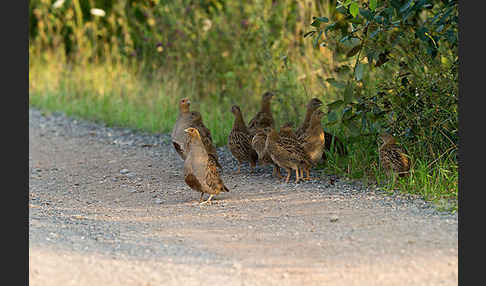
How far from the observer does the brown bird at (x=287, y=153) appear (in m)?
7.18

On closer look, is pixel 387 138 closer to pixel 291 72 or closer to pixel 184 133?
pixel 184 133

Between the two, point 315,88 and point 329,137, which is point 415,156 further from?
point 315,88

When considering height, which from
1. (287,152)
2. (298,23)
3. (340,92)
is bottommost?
(287,152)

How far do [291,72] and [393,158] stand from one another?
149 inches

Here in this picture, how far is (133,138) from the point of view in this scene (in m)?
10.2

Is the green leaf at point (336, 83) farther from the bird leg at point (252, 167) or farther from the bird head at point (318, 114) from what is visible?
the bird leg at point (252, 167)

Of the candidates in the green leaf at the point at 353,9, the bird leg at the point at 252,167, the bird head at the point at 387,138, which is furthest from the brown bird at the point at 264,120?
the green leaf at the point at 353,9

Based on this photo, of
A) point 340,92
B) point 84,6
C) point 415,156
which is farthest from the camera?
point 84,6

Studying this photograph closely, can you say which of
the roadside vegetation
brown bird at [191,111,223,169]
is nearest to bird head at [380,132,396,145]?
the roadside vegetation

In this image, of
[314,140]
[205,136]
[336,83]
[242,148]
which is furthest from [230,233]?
[205,136]

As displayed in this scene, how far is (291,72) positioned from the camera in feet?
33.5

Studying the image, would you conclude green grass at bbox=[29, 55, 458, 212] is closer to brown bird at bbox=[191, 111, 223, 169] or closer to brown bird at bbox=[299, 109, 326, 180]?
brown bird at bbox=[299, 109, 326, 180]

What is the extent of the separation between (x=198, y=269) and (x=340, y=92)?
4.70 metres

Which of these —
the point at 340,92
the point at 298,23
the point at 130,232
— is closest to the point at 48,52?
the point at 298,23
